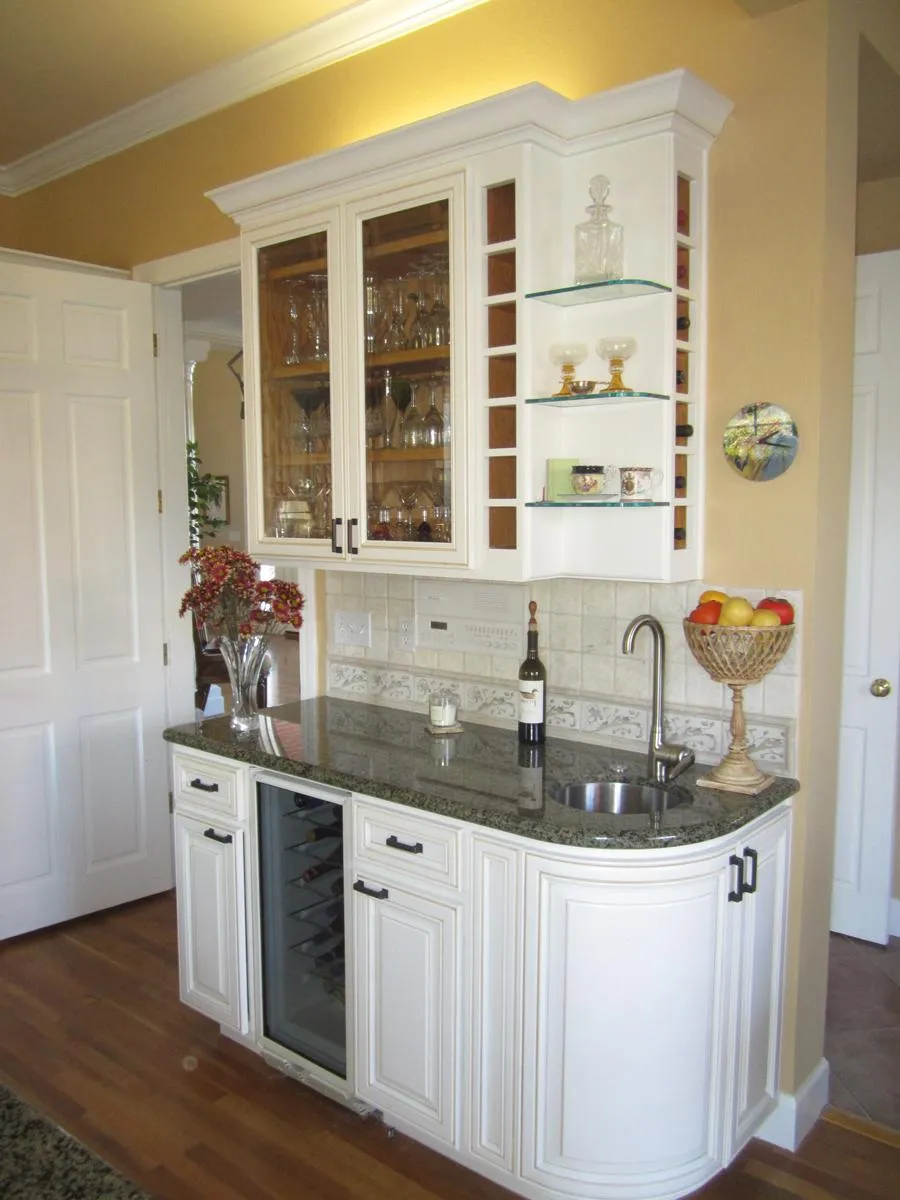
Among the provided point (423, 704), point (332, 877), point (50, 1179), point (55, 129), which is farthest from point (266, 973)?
point (55, 129)

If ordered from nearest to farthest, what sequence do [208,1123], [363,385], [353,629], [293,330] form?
[208,1123], [363,385], [293,330], [353,629]

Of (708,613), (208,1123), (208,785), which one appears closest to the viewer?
(708,613)

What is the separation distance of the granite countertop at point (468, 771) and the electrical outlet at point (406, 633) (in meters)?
0.20

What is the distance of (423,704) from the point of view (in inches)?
117

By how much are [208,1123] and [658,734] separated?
4.73ft

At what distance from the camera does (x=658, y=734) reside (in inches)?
92.7

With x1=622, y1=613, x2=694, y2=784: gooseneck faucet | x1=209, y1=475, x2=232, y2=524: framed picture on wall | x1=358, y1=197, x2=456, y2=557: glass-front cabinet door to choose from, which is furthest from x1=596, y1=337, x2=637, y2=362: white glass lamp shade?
x1=209, y1=475, x2=232, y2=524: framed picture on wall

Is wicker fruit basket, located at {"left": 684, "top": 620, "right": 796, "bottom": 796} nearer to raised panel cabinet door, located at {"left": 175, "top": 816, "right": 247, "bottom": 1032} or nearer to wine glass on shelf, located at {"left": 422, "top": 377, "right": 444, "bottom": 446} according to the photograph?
wine glass on shelf, located at {"left": 422, "top": 377, "right": 444, "bottom": 446}

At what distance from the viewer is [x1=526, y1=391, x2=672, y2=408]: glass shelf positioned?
217 centimetres

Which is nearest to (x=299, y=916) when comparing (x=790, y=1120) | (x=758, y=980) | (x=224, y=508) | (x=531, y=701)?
(x=531, y=701)

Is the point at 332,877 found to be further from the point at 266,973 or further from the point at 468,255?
the point at 468,255

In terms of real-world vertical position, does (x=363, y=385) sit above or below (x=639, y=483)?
above

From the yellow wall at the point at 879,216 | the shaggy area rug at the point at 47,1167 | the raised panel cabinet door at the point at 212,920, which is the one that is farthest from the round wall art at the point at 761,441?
the shaggy area rug at the point at 47,1167

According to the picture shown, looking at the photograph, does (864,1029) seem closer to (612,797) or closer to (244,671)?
(612,797)
